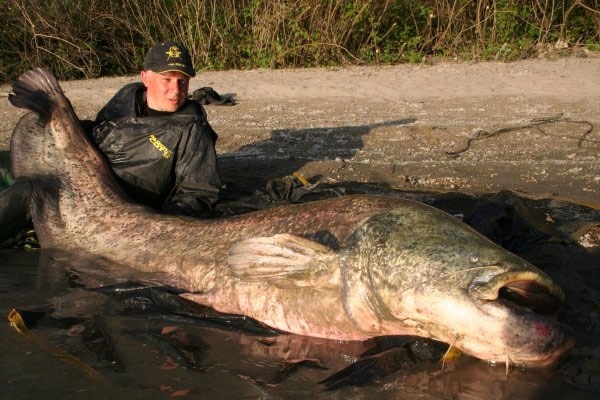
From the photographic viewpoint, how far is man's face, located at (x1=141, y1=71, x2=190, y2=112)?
5293 millimetres

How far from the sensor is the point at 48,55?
11.3m

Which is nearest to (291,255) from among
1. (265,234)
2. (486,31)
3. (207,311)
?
(265,234)

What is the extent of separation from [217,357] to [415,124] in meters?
4.76

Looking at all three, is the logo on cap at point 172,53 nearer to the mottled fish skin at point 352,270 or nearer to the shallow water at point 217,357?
the mottled fish skin at point 352,270

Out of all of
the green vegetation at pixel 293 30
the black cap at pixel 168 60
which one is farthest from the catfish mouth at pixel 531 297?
the green vegetation at pixel 293 30

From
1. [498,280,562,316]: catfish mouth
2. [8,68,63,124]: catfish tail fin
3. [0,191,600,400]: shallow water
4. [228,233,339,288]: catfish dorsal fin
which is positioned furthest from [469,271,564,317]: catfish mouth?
[8,68,63,124]: catfish tail fin

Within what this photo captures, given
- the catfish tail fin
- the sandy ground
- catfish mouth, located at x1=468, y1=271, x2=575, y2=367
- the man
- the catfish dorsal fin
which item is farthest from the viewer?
the sandy ground

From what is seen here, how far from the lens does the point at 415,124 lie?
7781 millimetres

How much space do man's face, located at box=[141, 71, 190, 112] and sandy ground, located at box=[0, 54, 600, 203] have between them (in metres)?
1.11

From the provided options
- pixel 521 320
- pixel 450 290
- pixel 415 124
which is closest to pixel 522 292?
pixel 521 320

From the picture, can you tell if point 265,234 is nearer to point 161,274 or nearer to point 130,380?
point 161,274

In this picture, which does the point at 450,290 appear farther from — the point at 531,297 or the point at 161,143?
the point at 161,143

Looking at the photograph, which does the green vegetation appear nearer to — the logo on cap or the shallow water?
the logo on cap

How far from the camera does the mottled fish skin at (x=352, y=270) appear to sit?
3.04 m
